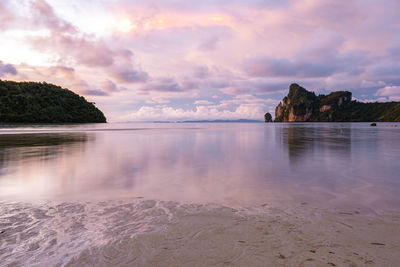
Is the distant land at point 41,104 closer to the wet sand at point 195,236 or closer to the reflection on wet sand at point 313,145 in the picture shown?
the reflection on wet sand at point 313,145

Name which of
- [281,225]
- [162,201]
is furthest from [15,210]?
[281,225]

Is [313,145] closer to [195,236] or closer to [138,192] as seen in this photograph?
[138,192]

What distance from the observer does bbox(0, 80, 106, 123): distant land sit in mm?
124438

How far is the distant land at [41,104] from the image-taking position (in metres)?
124

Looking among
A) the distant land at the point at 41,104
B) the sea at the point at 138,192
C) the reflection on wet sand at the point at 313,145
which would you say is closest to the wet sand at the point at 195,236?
the sea at the point at 138,192

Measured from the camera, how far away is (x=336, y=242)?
4270mm

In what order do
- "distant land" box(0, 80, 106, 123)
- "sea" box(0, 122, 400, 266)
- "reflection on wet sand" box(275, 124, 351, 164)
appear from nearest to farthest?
"sea" box(0, 122, 400, 266) < "reflection on wet sand" box(275, 124, 351, 164) < "distant land" box(0, 80, 106, 123)

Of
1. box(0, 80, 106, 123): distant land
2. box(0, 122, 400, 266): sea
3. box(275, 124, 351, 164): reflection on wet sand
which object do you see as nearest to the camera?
box(0, 122, 400, 266): sea

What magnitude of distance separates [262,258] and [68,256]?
10.8 ft

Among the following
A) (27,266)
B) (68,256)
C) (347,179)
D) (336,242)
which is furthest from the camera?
(347,179)

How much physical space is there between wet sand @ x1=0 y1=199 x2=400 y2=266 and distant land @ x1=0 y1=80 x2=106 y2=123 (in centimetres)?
15263

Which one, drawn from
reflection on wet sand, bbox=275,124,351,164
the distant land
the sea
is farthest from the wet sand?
the distant land

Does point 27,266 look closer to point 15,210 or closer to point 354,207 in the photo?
point 15,210

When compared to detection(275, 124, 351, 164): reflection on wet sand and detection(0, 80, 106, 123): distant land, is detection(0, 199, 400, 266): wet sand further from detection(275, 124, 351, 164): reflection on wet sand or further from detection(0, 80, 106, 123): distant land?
detection(0, 80, 106, 123): distant land
